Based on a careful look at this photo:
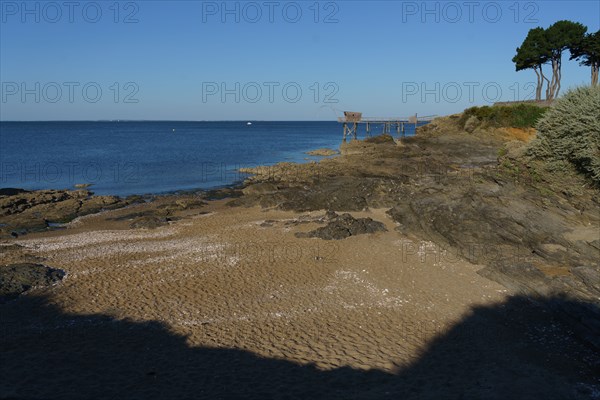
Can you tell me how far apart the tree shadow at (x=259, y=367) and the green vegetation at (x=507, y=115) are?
1397 inches

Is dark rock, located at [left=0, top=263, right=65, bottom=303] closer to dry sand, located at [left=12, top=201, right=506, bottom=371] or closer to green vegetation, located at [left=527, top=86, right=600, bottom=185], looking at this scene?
dry sand, located at [left=12, top=201, right=506, bottom=371]

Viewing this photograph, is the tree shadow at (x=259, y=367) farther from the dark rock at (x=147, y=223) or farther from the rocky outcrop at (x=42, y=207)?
the rocky outcrop at (x=42, y=207)

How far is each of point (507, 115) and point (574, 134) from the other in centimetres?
3222

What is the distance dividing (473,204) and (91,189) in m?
30.7

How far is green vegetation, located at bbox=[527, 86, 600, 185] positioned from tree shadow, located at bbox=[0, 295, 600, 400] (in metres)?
7.06

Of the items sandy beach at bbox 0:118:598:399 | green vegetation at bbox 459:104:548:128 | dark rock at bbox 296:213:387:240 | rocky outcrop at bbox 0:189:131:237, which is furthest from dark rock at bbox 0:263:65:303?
green vegetation at bbox 459:104:548:128

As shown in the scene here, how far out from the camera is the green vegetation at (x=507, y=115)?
43.2 m

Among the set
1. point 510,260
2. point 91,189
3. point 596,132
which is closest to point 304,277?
point 510,260

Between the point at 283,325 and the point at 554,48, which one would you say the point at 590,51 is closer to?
the point at 554,48

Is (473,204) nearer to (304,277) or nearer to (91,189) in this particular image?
(304,277)

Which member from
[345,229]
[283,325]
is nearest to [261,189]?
[345,229]

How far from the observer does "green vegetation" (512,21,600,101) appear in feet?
149

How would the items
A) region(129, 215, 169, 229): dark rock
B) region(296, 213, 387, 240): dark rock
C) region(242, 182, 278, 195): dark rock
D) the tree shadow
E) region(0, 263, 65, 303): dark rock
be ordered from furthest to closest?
1. region(242, 182, 278, 195): dark rock
2. region(129, 215, 169, 229): dark rock
3. region(296, 213, 387, 240): dark rock
4. region(0, 263, 65, 303): dark rock
5. the tree shadow

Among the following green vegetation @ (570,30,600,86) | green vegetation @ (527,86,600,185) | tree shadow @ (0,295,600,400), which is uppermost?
green vegetation @ (570,30,600,86)
